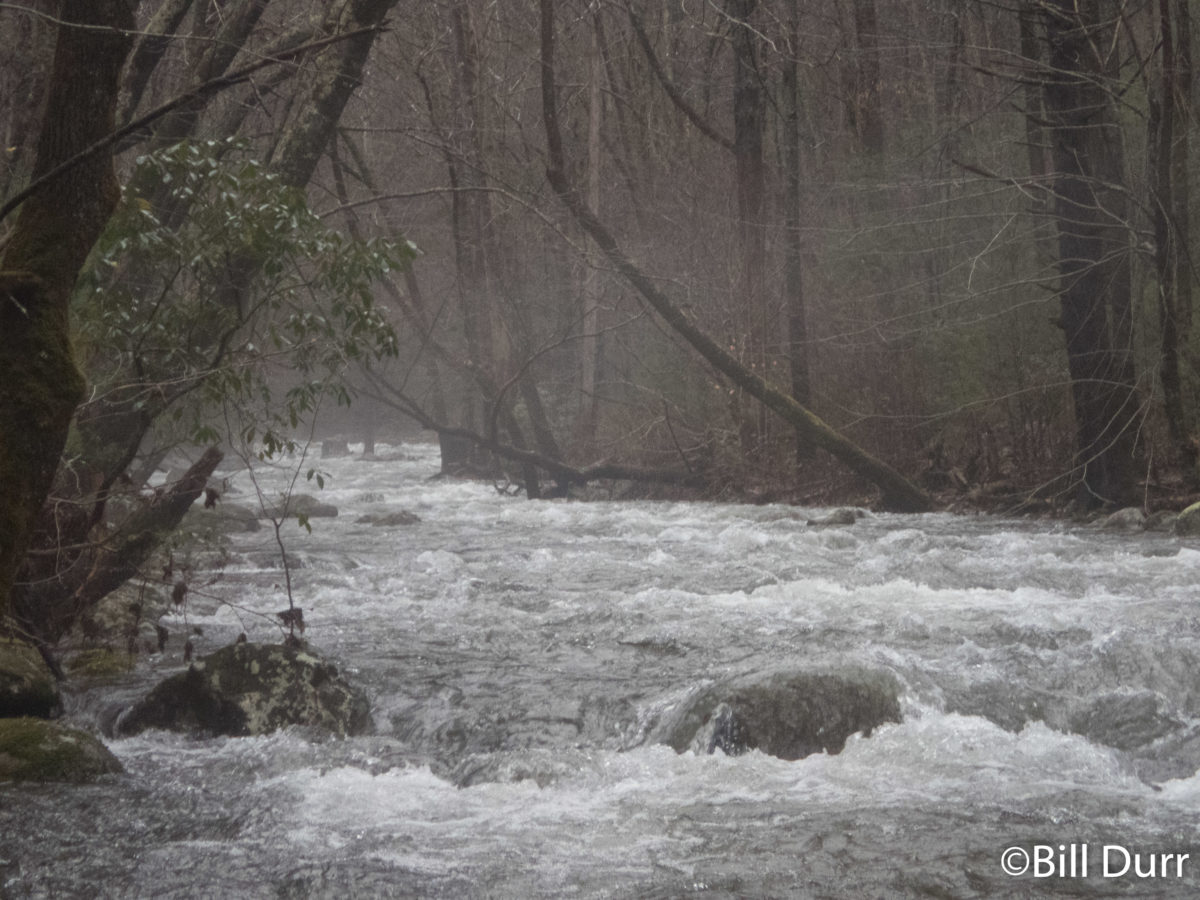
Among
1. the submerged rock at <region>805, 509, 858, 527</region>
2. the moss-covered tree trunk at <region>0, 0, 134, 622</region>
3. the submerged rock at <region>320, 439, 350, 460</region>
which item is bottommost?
the submerged rock at <region>805, 509, 858, 527</region>

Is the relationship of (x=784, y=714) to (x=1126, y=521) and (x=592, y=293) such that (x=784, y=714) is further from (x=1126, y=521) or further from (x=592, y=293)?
(x=592, y=293)

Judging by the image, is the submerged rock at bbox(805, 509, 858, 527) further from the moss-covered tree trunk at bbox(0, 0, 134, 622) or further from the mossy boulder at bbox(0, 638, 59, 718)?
the moss-covered tree trunk at bbox(0, 0, 134, 622)

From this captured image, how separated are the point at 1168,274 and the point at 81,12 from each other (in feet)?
32.6

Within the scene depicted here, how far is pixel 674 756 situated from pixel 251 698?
2246 millimetres

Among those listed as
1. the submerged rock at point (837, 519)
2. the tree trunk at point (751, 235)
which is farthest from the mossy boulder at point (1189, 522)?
the tree trunk at point (751, 235)

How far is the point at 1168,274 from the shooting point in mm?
11180

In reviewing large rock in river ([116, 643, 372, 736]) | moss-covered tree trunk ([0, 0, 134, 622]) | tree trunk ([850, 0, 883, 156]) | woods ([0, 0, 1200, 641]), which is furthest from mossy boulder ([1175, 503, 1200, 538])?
moss-covered tree trunk ([0, 0, 134, 622])

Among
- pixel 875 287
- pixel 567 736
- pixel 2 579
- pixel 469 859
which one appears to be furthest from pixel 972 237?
pixel 2 579

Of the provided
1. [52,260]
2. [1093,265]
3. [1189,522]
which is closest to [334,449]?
[1093,265]

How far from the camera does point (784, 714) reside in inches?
232

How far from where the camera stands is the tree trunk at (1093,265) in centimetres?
1163

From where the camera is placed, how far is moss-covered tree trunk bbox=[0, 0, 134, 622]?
374cm

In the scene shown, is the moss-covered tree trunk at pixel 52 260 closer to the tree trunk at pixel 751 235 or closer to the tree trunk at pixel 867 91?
the tree trunk at pixel 867 91

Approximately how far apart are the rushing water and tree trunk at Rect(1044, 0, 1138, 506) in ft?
4.87
